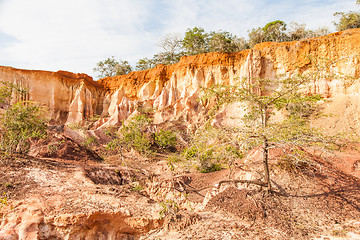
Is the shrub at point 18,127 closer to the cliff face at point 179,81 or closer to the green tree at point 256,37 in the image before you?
the cliff face at point 179,81

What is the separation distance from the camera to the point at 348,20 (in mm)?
22484

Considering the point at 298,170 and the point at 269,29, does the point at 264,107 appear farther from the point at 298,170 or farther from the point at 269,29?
the point at 269,29

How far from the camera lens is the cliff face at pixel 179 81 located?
17188 millimetres

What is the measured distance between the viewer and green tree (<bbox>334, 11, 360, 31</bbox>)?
70.5ft

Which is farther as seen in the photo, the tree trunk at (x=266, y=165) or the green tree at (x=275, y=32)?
the green tree at (x=275, y=32)

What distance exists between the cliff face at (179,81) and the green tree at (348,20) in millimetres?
5063

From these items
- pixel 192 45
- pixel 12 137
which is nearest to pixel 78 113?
pixel 192 45

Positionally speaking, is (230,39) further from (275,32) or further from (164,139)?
(164,139)

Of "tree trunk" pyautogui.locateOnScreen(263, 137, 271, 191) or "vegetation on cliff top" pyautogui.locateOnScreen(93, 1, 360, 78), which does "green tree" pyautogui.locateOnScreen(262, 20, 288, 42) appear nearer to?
"vegetation on cliff top" pyautogui.locateOnScreen(93, 1, 360, 78)

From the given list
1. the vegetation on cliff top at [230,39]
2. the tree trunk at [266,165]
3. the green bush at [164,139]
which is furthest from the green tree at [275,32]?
the tree trunk at [266,165]

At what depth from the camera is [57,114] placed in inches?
1005

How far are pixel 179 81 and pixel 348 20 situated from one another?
18.0 meters

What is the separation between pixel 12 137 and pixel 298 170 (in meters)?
8.50

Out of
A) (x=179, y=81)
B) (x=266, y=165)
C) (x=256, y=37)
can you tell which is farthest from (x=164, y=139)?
(x=256, y=37)
